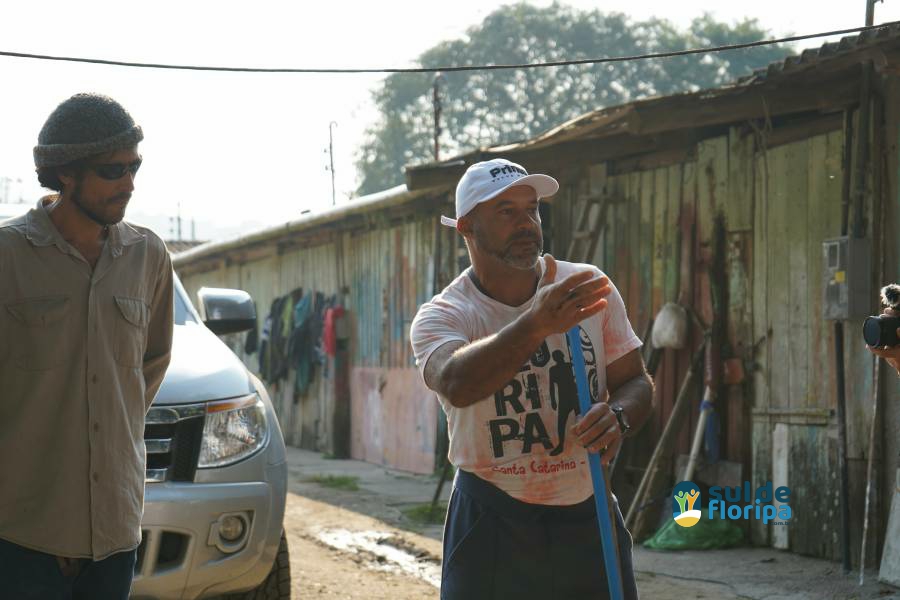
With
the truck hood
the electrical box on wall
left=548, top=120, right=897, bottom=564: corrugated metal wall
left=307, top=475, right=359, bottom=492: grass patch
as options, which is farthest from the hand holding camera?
left=307, top=475, right=359, bottom=492: grass patch

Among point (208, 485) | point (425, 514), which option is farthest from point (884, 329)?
point (425, 514)

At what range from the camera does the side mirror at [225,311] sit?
6.00 m

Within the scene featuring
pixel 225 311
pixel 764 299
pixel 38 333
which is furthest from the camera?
pixel 764 299

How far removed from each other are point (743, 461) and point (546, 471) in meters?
5.72

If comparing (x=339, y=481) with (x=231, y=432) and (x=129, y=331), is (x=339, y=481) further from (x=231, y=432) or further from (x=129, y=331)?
(x=129, y=331)

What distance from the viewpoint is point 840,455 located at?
25.0ft

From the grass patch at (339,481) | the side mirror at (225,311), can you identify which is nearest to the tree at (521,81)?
the grass patch at (339,481)

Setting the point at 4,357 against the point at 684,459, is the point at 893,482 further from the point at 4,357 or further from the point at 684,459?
the point at 4,357

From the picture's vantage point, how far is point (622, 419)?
10.7 feet

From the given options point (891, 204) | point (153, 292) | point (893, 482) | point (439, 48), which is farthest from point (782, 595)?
point (439, 48)

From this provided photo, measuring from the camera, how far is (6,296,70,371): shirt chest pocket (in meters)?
3.11

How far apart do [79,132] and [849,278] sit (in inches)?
213

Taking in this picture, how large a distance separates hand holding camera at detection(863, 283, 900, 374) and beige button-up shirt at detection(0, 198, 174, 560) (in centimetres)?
206

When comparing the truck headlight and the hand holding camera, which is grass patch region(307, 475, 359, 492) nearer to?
the truck headlight
